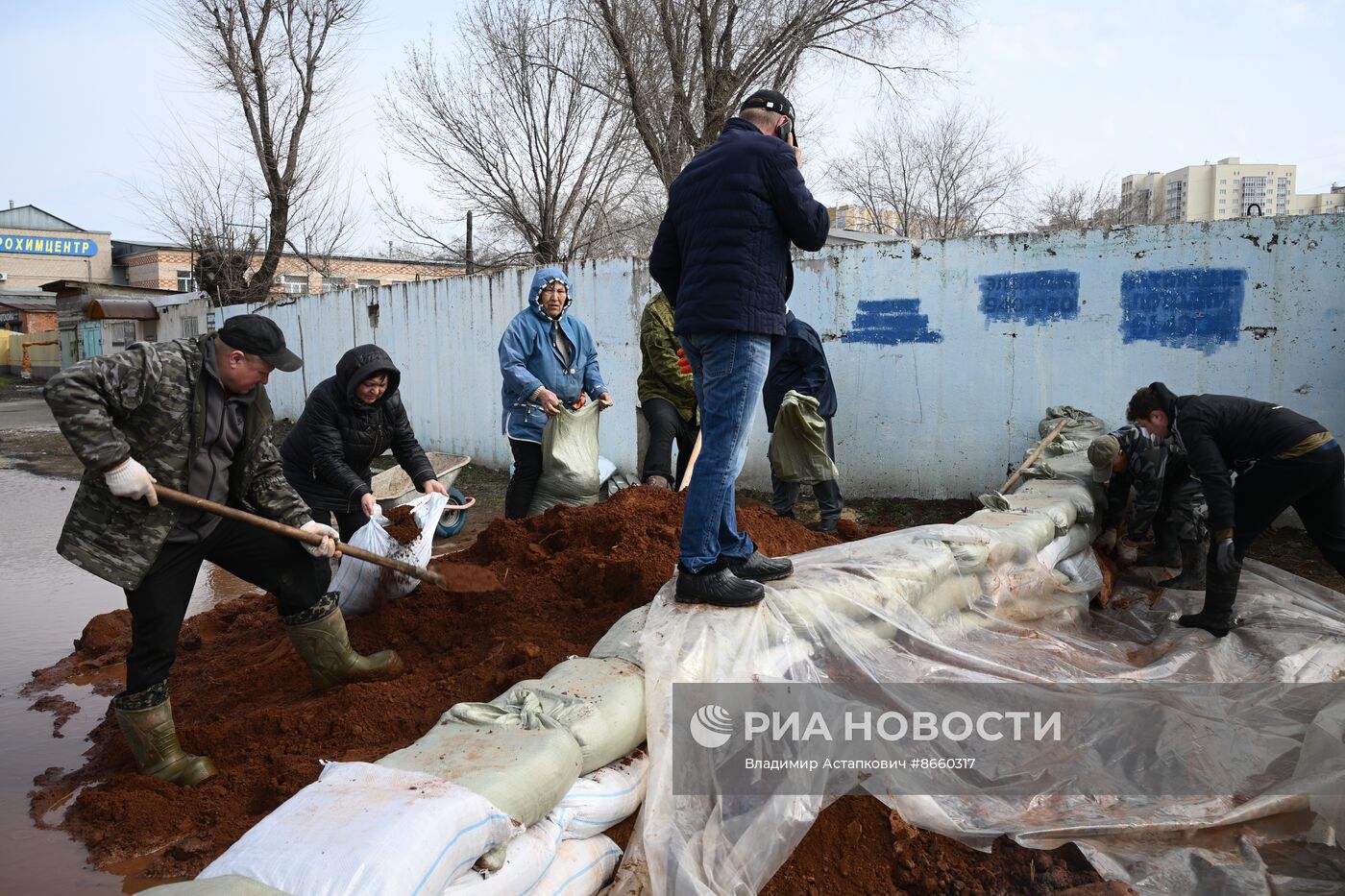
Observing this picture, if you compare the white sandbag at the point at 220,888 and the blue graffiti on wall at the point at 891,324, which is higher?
the blue graffiti on wall at the point at 891,324

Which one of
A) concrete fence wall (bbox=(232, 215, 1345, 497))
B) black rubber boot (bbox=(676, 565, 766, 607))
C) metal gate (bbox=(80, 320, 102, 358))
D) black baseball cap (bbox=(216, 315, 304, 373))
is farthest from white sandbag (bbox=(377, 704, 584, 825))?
metal gate (bbox=(80, 320, 102, 358))

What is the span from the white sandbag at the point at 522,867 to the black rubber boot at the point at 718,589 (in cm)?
80

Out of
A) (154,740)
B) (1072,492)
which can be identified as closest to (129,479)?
(154,740)

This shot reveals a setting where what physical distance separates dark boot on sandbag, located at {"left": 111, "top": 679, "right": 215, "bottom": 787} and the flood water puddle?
9.8 inches

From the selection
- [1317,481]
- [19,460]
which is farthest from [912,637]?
[19,460]

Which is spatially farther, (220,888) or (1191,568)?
(1191,568)

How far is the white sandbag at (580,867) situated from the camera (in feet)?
5.97

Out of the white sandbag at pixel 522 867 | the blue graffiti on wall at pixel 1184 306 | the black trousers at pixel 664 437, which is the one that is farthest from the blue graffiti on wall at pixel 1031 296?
the white sandbag at pixel 522 867

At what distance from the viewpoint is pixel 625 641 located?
240 centimetres

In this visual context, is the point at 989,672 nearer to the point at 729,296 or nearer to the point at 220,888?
the point at 729,296

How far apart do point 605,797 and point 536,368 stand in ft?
9.06

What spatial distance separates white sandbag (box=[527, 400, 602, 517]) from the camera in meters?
4.31

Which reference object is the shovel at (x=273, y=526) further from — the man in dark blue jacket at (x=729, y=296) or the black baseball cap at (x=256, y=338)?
the man in dark blue jacket at (x=729, y=296)

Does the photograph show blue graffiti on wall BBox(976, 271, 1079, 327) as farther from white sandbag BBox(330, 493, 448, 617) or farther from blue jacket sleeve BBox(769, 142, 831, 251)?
white sandbag BBox(330, 493, 448, 617)
